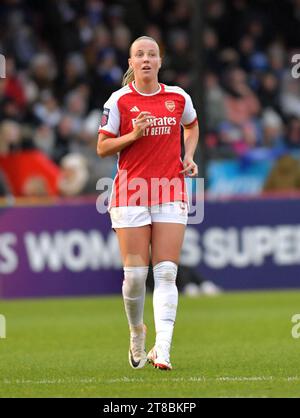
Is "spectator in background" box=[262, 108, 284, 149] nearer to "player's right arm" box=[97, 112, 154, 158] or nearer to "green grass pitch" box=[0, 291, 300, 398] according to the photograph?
"green grass pitch" box=[0, 291, 300, 398]

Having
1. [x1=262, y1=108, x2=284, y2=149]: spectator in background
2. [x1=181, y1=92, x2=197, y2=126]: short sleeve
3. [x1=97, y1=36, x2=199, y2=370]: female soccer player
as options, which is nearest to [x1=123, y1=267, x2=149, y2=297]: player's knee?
[x1=97, y1=36, x2=199, y2=370]: female soccer player

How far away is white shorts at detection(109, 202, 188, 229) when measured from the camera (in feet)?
31.8

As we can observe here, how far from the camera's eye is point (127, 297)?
9.84m

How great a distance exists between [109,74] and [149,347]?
1187 cm

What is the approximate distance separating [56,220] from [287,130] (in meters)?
7.74

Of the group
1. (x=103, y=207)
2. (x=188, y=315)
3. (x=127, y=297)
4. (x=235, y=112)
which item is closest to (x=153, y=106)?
(x=127, y=297)

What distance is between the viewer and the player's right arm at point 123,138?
31.1ft

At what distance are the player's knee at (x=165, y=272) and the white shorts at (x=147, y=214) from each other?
33 cm

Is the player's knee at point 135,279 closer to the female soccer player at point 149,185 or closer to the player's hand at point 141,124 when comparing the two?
the female soccer player at point 149,185

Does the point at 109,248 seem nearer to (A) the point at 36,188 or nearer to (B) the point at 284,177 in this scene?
(A) the point at 36,188

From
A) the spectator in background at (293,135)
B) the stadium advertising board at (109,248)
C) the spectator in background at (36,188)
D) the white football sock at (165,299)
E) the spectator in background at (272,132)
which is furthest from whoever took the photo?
the spectator in background at (293,135)

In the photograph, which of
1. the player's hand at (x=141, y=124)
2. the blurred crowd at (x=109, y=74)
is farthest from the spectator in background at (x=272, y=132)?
→ the player's hand at (x=141, y=124)

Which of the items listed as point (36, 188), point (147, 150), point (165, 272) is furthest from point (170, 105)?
point (36, 188)
